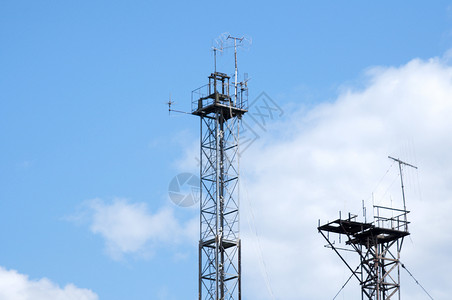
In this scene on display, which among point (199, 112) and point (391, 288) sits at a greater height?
point (199, 112)

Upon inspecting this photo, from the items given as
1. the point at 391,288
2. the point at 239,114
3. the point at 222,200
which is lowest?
the point at 391,288

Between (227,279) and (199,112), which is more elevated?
(199,112)

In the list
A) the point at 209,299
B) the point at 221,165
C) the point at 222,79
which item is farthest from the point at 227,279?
the point at 222,79

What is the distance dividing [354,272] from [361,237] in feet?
10.6

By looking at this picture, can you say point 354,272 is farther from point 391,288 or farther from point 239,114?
point 239,114

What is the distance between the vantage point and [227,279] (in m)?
130

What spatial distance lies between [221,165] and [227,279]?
11022 millimetres

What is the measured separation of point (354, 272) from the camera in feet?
417

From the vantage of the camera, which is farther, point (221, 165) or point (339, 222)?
point (221, 165)

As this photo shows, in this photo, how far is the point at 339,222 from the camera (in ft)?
411

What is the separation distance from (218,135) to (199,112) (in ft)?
10.9

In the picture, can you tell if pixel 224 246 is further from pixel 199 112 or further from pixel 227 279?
pixel 199 112

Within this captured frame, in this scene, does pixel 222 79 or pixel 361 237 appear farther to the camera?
pixel 222 79

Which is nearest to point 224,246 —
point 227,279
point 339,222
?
point 227,279
